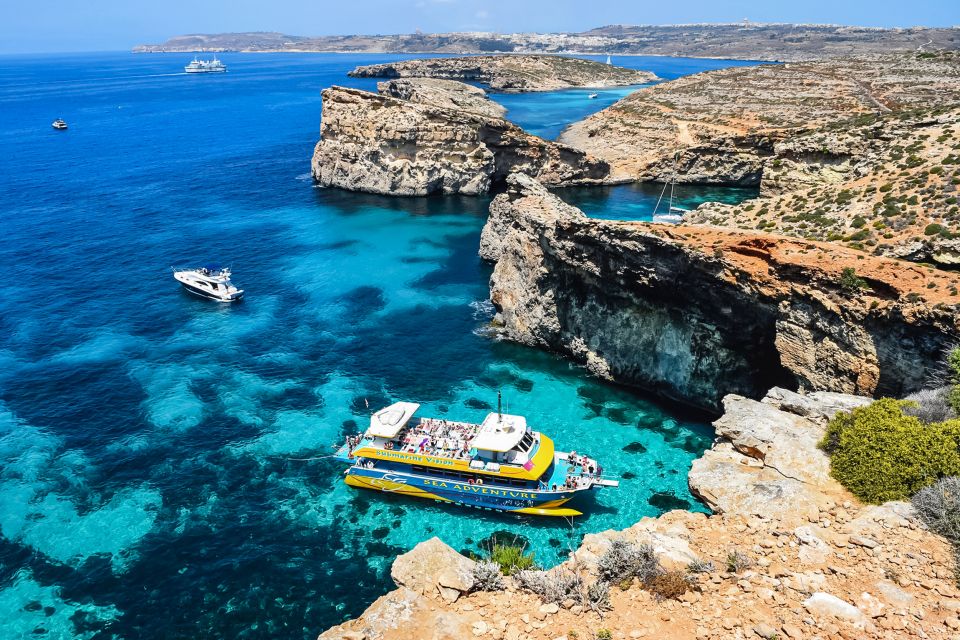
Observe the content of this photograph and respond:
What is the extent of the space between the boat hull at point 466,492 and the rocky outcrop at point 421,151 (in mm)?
60980

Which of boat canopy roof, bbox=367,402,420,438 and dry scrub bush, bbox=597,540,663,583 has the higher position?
dry scrub bush, bbox=597,540,663,583

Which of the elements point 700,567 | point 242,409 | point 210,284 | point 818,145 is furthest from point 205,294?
point 818,145

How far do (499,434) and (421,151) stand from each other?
6245 cm

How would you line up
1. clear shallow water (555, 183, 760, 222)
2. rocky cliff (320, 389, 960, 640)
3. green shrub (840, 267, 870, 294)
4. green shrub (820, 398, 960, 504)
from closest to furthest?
rocky cliff (320, 389, 960, 640) → green shrub (820, 398, 960, 504) → green shrub (840, 267, 870, 294) → clear shallow water (555, 183, 760, 222)

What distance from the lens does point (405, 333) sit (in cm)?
4716

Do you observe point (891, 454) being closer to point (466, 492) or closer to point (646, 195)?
point (466, 492)

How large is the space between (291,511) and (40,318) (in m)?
36.2

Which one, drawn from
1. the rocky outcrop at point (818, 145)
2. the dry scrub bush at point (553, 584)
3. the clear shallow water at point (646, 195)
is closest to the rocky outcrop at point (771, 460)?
the dry scrub bush at point (553, 584)

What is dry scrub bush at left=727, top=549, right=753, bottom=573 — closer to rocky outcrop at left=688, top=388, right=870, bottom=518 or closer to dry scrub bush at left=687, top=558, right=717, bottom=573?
dry scrub bush at left=687, top=558, right=717, bottom=573

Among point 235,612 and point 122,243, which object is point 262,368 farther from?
point 122,243

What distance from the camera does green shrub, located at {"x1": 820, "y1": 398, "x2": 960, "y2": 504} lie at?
17.8 meters

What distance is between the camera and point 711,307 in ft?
113

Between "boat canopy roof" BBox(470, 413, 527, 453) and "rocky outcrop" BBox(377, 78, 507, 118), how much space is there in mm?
88890

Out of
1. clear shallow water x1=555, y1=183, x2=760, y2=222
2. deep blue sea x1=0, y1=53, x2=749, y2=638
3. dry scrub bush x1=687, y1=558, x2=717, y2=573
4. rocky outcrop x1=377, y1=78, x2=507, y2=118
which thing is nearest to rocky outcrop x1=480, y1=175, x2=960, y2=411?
deep blue sea x1=0, y1=53, x2=749, y2=638
